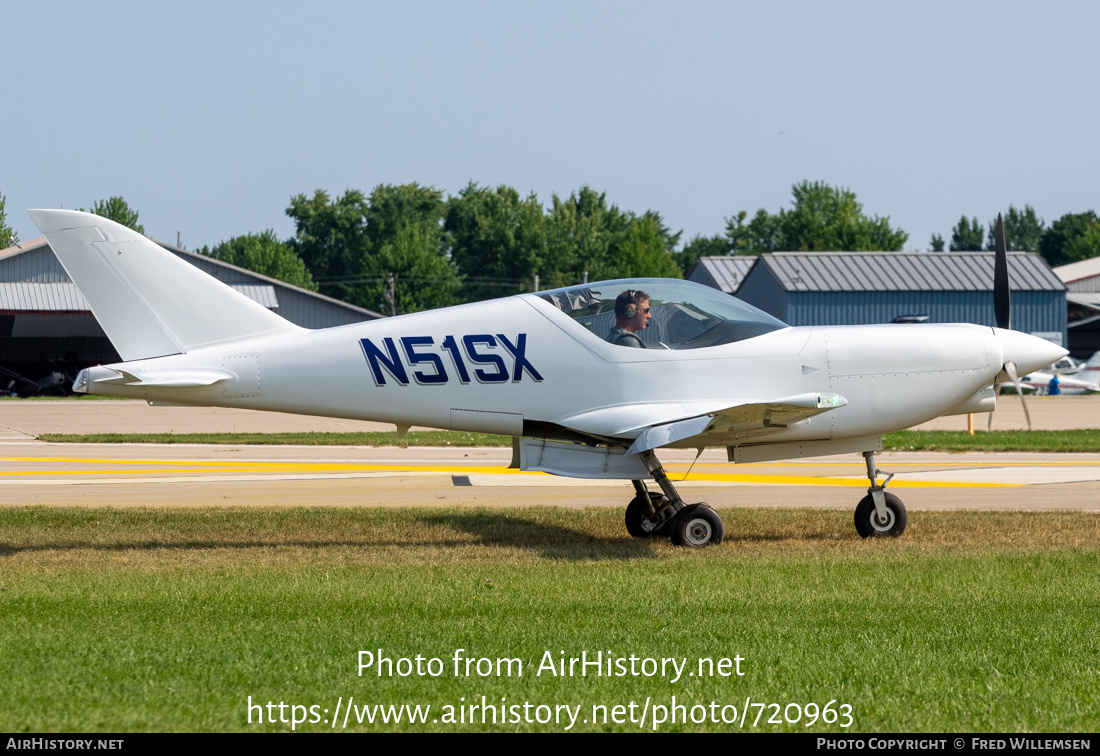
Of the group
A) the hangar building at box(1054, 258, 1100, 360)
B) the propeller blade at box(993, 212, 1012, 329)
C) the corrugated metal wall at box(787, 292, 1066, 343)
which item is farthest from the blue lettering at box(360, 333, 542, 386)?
the hangar building at box(1054, 258, 1100, 360)

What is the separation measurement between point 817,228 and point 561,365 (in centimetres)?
10424

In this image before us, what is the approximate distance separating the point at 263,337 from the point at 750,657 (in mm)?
6132

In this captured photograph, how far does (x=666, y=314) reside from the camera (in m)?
10.4

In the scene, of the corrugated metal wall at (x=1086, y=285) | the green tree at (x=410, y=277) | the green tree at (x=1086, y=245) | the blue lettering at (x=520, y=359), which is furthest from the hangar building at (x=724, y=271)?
the green tree at (x=1086, y=245)

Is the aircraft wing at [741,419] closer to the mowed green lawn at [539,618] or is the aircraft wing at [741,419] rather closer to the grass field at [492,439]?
the mowed green lawn at [539,618]

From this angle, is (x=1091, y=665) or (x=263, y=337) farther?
(x=263, y=337)

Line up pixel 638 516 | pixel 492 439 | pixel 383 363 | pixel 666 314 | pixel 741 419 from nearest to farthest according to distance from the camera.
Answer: pixel 741 419
pixel 383 363
pixel 666 314
pixel 638 516
pixel 492 439

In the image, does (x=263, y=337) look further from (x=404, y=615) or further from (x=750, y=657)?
(x=750, y=657)

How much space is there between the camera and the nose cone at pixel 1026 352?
35.0 ft

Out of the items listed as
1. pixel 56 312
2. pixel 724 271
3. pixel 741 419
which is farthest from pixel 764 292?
pixel 741 419

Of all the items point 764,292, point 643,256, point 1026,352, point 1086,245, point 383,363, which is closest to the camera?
point 383,363

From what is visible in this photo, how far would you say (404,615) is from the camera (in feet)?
23.3

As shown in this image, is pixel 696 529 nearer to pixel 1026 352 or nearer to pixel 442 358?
pixel 442 358
